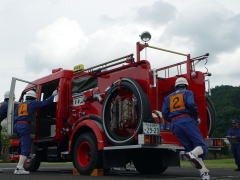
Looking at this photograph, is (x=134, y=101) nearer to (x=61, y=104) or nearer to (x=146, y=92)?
(x=146, y=92)

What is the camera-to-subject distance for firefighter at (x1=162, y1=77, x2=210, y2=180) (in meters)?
6.39

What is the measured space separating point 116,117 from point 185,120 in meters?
1.76

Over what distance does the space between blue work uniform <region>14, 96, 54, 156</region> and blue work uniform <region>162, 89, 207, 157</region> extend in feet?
12.5

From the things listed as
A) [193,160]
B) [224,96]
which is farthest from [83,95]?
[224,96]

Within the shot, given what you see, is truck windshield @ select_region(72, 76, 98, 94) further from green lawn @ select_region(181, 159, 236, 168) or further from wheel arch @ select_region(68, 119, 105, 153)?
green lawn @ select_region(181, 159, 236, 168)

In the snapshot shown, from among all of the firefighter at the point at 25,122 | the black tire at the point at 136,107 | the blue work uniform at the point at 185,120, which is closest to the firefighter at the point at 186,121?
the blue work uniform at the point at 185,120

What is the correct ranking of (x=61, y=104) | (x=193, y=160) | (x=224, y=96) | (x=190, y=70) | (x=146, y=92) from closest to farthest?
1. (x=193, y=160)
2. (x=146, y=92)
3. (x=190, y=70)
4. (x=61, y=104)
5. (x=224, y=96)

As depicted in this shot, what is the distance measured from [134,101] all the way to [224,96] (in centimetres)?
8148

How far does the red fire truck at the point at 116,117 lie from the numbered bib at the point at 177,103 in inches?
17.5

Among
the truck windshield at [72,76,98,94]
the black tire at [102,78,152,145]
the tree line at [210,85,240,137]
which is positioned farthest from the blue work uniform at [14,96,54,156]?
the tree line at [210,85,240,137]

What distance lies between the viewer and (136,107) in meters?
7.54

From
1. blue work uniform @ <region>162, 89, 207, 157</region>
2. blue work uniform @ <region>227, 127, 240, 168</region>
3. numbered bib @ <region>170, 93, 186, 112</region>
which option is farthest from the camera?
blue work uniform @ <region>227, 127, 240, 168</region>

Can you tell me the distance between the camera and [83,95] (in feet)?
30.1

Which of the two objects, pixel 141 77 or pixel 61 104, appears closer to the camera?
pixel 141 77
